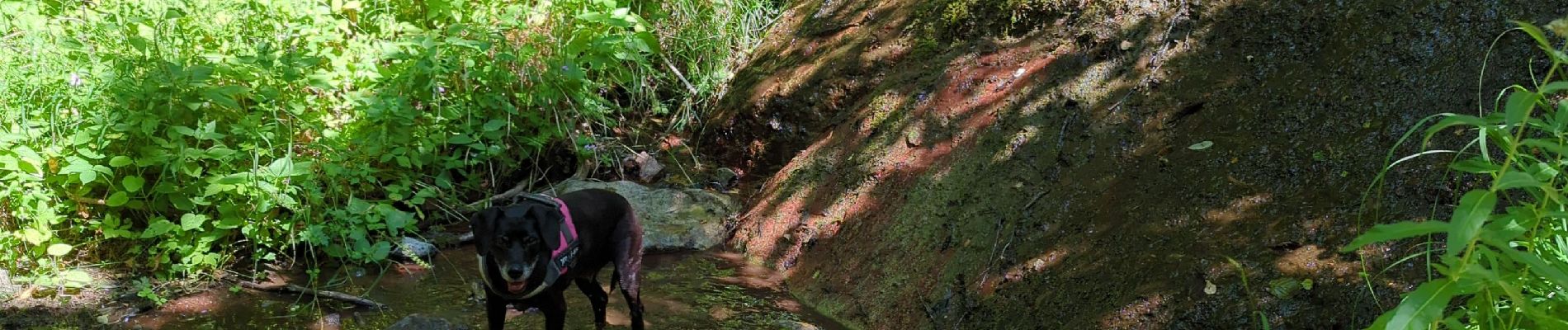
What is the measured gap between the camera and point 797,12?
8.16 m

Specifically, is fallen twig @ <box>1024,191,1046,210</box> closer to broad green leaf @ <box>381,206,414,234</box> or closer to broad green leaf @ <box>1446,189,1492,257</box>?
broad green leaf @ <box>1446,189,1492,257</box>

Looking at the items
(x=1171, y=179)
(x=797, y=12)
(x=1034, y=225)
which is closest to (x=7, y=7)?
(x=797, y=12)

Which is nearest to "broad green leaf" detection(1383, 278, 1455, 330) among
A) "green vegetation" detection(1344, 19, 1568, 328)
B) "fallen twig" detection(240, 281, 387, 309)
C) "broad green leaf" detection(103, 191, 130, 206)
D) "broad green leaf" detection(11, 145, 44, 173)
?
"green vegetation" detection(1344, 19, 1568, 328)

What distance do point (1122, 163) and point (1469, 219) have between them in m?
2.62

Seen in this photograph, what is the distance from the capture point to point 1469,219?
2.21m

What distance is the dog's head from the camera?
4234 millimetres

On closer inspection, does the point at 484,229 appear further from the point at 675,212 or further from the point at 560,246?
the point at 675,212

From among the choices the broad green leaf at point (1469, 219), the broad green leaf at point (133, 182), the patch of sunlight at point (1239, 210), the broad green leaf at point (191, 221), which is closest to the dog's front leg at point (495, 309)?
the broad green leaf at point (191, 221)

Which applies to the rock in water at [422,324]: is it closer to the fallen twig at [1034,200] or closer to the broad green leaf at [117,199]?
the broad green leaf at [117,199]

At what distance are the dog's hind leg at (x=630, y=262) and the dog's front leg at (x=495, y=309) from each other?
590mm

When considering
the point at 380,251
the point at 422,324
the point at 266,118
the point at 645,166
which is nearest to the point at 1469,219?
the point at 422,324

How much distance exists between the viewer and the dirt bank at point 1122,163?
3.93 metres

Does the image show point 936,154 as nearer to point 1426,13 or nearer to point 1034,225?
point 1034,225

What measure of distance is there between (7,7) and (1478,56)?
7.09 m
